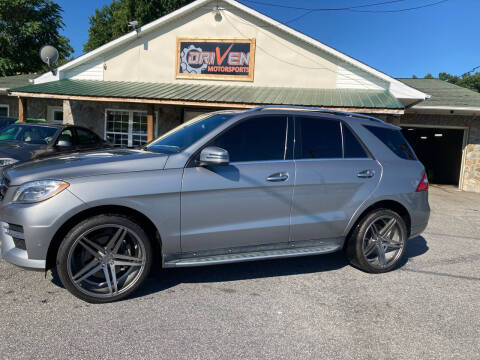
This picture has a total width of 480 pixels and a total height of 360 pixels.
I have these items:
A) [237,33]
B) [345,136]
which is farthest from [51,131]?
[237,33]

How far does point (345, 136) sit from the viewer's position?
4.10 meters

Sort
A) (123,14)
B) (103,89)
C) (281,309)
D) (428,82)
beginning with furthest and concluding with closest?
1. (123,14)
2. (428,82)
3. (103,89)
4. (281,309)

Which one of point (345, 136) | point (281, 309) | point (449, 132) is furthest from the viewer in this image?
point (449, 132)

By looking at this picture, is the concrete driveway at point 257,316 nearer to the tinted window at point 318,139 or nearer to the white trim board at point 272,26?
the tinted window at point 318,139

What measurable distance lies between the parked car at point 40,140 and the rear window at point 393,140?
5.61 metres

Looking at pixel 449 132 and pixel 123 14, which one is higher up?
pixel 123 14

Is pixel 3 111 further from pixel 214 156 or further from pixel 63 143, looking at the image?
pixel 214 156

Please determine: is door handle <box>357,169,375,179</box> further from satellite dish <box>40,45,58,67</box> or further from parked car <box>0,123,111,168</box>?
satellite dish <box>40,45,58,67</box>

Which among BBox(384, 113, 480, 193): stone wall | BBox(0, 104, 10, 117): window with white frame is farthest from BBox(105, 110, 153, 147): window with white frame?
BBox(384, 113, 480, 193): stone wall

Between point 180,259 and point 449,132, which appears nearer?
point 180,259

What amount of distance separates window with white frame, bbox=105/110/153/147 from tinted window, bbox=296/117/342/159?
Result: 35.5 ft

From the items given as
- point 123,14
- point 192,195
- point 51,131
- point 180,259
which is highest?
point 123,14

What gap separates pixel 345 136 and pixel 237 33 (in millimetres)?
9999

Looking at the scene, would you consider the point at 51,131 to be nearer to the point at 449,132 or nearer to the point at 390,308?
the point at 390,308
